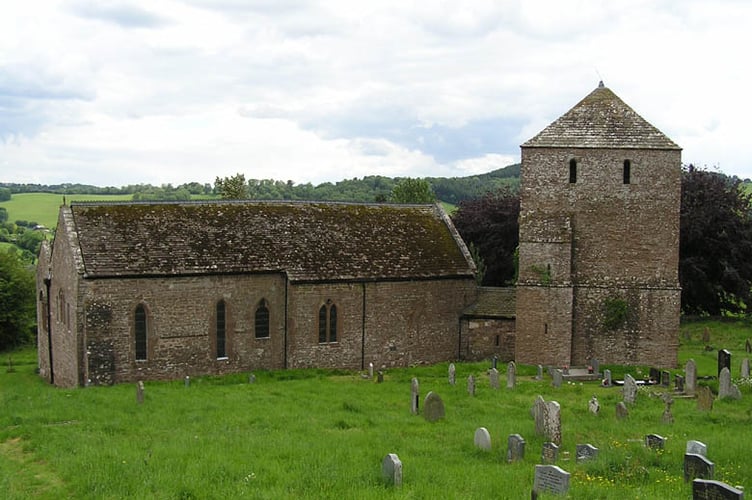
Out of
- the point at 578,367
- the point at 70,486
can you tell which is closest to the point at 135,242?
the point at 70,486

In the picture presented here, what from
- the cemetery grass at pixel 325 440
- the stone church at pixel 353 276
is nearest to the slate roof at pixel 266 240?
the stone church at pixel 353 276

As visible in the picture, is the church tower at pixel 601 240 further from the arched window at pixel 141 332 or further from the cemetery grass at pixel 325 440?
the arched window at pixel 141 332

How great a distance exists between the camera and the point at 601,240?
3197 centimetres

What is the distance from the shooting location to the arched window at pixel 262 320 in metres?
32.0

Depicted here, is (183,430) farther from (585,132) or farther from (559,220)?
(585,132)

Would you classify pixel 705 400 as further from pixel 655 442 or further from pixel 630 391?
pixel 655 442

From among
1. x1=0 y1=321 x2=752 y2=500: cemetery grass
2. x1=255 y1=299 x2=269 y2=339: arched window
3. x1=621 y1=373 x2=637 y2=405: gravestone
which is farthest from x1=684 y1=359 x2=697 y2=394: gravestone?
x1=255 y1=299 x2=269 y2=339: arched window

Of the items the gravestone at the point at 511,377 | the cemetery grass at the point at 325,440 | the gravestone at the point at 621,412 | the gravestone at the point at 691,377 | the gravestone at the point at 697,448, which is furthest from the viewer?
the gravestone at the point at 511,377

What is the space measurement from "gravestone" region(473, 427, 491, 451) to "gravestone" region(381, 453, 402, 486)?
343 centimetres

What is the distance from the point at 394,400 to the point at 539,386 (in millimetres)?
6039

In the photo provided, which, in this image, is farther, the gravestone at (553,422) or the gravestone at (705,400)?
the gravestone at (705,400)

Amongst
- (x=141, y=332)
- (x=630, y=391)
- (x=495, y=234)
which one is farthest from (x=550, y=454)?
(x=495, y=234)

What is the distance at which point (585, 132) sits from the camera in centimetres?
3181

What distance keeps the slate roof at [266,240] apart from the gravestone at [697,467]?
20028mm
